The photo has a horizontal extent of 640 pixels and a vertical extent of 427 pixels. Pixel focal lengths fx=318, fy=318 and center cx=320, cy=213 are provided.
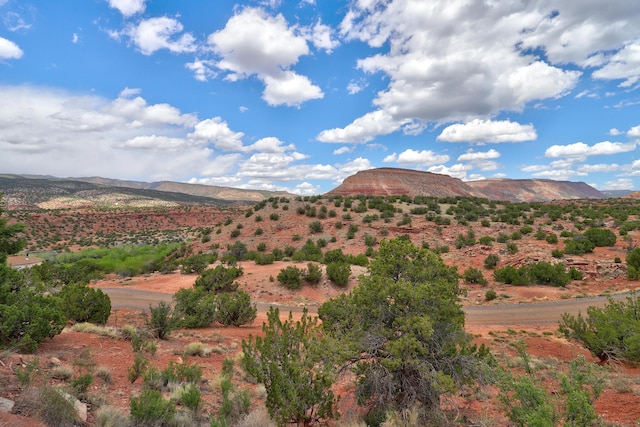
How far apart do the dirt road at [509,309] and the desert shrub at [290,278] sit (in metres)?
2.56

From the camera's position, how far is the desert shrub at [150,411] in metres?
4.76

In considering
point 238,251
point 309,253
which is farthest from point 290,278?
point 238,251

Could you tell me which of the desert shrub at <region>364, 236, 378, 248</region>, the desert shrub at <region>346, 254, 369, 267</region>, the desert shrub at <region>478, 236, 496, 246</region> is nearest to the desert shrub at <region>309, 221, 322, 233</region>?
the desert shrub at <region>364, 236, 378, 248</region>

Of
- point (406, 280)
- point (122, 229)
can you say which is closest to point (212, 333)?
point (406, 280)

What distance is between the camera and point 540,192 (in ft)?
615

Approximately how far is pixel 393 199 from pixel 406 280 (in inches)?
1755

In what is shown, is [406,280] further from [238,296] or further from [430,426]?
[238,296]

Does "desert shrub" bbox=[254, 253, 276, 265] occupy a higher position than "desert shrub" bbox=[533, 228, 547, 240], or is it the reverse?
"desert shrub" bbox=[533, 228, 547, 240]

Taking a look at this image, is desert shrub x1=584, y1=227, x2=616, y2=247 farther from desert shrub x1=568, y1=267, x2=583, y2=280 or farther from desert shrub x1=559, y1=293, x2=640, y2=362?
desert shrub x1=559, y1=293, x2=640, y2=362

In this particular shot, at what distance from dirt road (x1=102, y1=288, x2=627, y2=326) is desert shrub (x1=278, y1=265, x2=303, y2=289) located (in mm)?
2557

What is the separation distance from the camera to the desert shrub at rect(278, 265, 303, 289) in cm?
2202

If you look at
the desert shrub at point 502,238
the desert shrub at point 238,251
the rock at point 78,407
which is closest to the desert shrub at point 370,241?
the desert shrub at point 502,238

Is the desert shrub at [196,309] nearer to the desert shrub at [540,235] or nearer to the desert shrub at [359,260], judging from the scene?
the desert shrub at [359,260]

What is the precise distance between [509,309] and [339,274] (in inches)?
414
